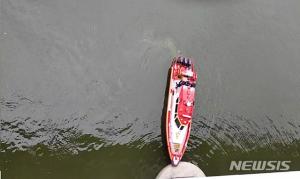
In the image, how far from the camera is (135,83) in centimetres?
1120

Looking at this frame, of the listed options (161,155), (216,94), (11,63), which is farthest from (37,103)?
(216,94)

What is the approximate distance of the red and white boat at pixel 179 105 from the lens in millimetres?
10984

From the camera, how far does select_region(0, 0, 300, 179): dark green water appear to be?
33.9 feet

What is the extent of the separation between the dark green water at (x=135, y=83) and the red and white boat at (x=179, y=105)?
0.84 ft

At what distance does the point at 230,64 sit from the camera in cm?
1203

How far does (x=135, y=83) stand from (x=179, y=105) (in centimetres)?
126

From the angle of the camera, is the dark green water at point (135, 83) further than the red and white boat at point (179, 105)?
No

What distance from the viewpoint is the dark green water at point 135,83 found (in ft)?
33.9

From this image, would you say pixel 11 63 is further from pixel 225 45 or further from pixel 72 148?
pixel 225 45

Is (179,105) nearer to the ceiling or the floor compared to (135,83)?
nearer to the floor

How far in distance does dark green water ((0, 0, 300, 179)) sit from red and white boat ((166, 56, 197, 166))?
26cm

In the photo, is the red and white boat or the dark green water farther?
the red and white boat

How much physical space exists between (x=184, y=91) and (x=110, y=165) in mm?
2672

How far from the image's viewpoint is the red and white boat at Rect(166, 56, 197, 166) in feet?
36.0
